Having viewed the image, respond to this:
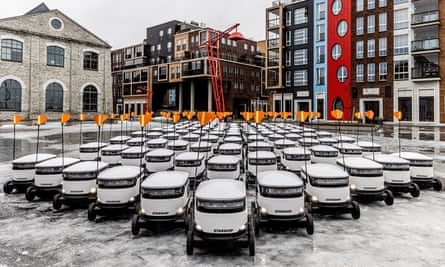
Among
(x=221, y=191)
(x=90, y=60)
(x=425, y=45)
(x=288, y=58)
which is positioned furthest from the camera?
(x=288, y=58)

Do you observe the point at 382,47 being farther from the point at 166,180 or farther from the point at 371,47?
the point at 166,180

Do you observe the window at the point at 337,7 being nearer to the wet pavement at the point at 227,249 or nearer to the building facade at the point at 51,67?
the building facade at the point at 51,67

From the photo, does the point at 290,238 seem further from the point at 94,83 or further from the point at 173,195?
the point at 94,83

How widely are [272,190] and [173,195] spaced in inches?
86.2

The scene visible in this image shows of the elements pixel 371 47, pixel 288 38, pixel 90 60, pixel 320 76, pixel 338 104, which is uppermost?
→ pixel 288 38

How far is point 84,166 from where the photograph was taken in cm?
857

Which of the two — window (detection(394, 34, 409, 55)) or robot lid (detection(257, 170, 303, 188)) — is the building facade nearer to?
robot lid (detection(257, 170, 303, 188))

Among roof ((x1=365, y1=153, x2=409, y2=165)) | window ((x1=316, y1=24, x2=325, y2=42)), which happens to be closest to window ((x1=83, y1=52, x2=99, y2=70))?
window ((x1=316, y1=24, x2=325, y2=42))

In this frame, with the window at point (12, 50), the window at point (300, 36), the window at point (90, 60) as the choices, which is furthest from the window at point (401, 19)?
the window at point (12, 50)

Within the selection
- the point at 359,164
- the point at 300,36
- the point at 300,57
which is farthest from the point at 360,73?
the point at 359,164

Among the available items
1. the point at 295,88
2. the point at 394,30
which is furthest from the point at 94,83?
the point at 394,30

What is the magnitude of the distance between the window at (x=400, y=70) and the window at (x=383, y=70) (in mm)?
1382

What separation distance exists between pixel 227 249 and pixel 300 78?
52.3 metres

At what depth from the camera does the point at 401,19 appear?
4547 cm
